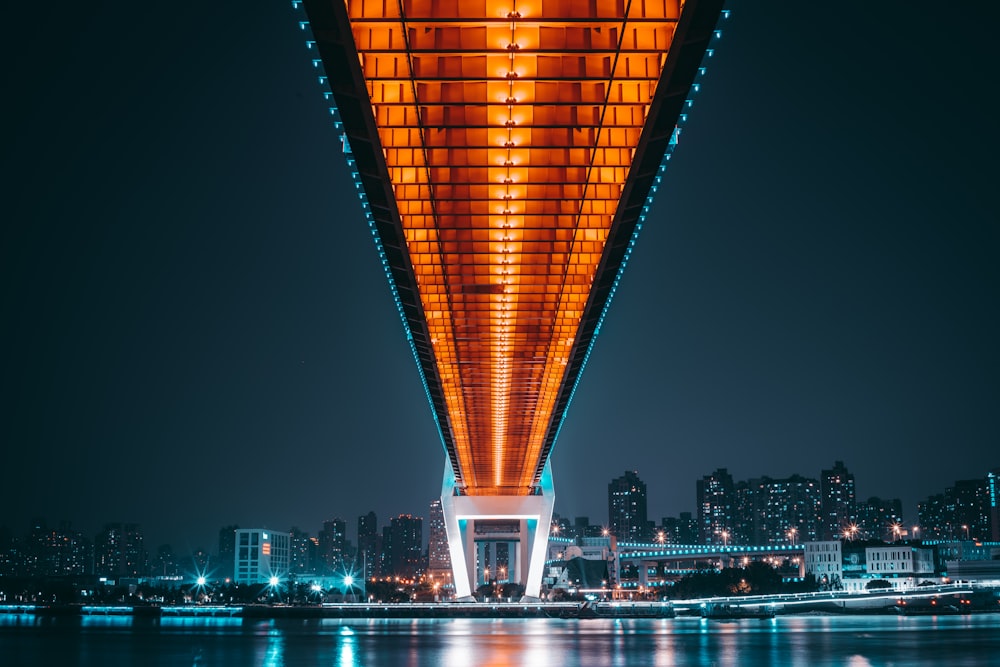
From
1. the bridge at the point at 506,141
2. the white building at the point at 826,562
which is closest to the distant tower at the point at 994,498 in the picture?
the white building at the point at 826,562

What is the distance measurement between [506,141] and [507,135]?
0.80ft

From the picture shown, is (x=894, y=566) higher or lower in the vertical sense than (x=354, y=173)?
lower

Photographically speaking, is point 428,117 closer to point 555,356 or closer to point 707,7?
point 707,7

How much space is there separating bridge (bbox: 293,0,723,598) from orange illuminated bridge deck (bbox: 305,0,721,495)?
0.03 metres

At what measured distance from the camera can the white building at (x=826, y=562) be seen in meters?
94.5

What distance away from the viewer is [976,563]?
100812 millimetres

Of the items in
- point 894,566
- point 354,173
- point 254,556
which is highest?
point 354,173

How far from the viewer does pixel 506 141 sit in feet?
63.7

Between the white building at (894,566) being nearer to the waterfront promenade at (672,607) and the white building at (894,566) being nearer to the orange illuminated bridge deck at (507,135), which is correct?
the waterfront promenade at (672,607)

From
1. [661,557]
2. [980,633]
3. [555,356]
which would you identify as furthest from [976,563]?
[555,356]

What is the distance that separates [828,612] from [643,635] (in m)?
36.7

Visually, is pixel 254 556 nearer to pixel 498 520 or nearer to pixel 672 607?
pixel 498 520

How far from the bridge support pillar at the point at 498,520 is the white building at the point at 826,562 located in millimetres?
31666

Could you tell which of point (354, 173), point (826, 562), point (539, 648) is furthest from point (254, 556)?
point (354, 173)
